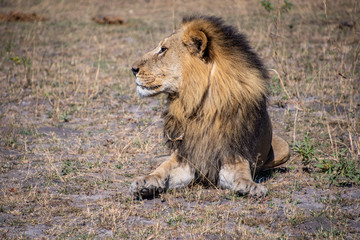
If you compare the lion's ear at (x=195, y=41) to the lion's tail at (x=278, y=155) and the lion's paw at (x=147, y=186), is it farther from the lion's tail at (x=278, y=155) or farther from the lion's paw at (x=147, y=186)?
the lion's tail at (x=278, y=155)

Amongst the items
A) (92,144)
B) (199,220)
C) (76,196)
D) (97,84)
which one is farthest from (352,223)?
(97,84)

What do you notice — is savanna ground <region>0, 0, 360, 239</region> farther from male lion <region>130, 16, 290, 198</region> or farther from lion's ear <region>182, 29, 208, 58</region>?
lion's ear <region>182, 29, 208, 58</region>

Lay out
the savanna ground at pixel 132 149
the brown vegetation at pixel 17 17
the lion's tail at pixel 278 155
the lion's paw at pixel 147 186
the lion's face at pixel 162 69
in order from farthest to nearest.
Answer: the brown vegetation at pixel 17 17 < the lion's tail at pixel 278 155 < the lion's face at pixel 162 69 < the lion's paw at pixel 147 186 < the savanna ground at pixel 132 149

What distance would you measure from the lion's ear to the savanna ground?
132 centimetres

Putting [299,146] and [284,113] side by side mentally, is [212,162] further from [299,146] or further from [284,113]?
[284,113]

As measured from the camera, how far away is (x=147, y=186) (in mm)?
3967

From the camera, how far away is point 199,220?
350cm

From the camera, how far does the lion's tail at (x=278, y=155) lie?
16.0 feet

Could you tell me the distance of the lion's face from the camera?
4180 millimetres

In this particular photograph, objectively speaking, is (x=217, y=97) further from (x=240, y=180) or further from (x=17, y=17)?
(x=17, y=17)

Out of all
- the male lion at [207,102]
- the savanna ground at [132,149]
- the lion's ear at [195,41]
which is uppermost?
the lion's ear at [195,41]

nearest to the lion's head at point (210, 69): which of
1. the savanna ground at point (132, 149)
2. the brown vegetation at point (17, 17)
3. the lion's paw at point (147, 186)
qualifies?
the lion's paw at point (147, 186)

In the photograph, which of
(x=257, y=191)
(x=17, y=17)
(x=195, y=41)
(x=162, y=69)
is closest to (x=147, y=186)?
(x=257, y=191)

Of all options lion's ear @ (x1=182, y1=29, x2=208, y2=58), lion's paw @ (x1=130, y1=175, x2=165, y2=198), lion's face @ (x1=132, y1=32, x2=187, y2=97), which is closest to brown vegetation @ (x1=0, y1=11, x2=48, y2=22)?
lion's face @ (x1=132, y1=32, x2=187, y2=97)
